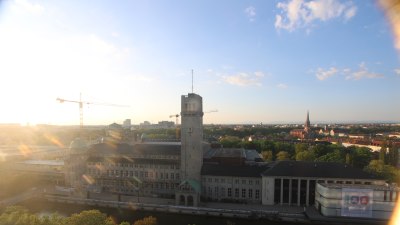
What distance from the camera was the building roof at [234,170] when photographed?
209 ft

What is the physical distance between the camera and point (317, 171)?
197ft

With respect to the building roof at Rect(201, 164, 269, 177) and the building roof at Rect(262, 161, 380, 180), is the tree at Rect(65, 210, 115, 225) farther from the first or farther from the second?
the building roof at Rect(262, 161, 380, 180)

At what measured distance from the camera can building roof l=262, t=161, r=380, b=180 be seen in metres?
57.5

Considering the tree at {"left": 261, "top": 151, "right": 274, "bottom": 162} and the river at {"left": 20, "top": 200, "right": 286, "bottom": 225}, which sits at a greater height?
the tree at {"left": 261, "top": 151, "right": 274, "bottom": 162}

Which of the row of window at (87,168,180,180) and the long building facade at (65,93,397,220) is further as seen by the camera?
the row of window at (87,168,180,180)

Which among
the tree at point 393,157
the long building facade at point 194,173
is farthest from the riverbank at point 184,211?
the tree at point 393,157

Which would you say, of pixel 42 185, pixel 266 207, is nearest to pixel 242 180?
pixel 266 207

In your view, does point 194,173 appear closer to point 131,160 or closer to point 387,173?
point 131,160

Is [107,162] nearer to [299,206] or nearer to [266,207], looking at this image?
[266,207]

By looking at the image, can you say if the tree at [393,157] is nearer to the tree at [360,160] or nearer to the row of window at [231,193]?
the tree at [360,160]

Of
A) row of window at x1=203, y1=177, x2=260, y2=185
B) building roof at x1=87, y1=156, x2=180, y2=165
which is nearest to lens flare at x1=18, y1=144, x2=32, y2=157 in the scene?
building roof at x1=87, y1=156, x2=180, y2=165

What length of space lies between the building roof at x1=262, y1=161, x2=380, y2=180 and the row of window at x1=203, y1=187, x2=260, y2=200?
5.42 meters

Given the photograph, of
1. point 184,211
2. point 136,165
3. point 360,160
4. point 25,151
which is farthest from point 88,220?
point 25,151

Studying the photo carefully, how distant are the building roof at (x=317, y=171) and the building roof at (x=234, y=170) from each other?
3.19 meters
